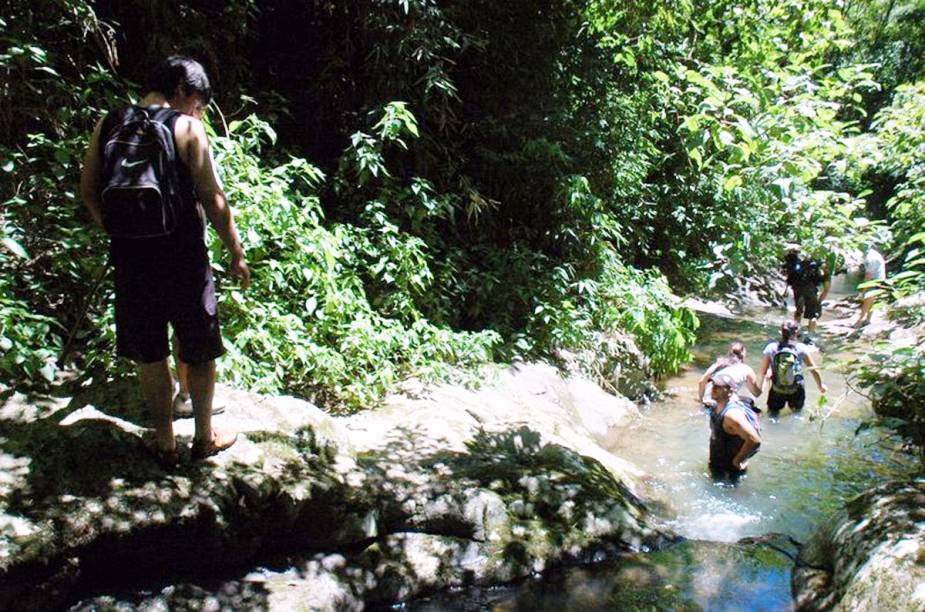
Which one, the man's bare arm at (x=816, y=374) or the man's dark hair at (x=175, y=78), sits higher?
the man's dark hair at (x=175, y=78)

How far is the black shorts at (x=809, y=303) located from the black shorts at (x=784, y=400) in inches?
133

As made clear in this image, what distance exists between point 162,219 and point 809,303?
1044 cm

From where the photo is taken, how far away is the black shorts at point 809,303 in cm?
1056

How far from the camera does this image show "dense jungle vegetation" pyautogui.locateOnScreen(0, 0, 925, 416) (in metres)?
4.62

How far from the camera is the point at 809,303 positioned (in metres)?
10.6

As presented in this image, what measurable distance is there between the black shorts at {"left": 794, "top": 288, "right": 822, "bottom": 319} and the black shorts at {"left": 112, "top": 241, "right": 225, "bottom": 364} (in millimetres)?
10074

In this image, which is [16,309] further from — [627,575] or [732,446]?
[732,446]

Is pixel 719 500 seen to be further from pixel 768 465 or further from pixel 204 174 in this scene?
pixel 204 174

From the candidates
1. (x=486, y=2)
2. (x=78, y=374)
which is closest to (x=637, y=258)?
(x=486, y=2)

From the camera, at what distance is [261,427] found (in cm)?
385

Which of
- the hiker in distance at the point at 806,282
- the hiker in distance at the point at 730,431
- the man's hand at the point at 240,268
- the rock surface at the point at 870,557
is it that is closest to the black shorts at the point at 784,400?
the hiker in distance at the point at 730,431

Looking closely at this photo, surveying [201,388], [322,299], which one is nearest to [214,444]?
[201,388]

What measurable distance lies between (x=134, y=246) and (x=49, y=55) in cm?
266

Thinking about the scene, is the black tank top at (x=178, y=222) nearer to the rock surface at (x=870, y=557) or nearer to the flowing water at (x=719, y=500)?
the flowing water at (x=719, y=500)
